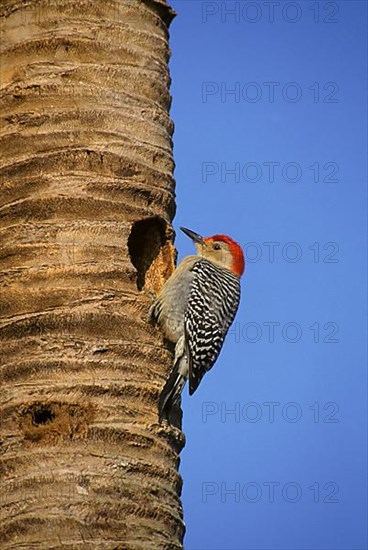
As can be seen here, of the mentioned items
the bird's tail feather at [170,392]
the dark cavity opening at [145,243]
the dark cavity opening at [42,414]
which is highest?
the dark cavity opening at [145,243]

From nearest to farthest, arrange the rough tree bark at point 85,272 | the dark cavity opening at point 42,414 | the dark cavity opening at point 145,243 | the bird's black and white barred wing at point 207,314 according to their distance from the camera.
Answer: the rough tree bark at point 85,272 < the dark cavity opening at point 42,414 < the dark cavity opening at point 145,243 < the bird's black and white barred wing at point 207,314

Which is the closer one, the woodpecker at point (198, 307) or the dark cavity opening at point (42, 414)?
the dark cavity opening at point (42, 414)

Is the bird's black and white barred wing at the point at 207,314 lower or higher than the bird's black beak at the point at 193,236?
lower

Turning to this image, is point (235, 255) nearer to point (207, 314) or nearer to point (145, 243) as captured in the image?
point (207, 314)

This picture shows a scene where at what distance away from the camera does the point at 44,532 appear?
529cm

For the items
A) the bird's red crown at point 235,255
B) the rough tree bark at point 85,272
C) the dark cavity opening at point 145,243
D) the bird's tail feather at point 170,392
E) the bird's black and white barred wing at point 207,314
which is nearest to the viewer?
the rough tree bark at point 85,272

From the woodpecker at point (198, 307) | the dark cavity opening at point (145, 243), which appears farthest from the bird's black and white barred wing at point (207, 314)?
the dark cavity opening at point (145, 243)

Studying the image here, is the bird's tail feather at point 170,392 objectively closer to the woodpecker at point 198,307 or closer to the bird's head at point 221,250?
the woodpecker at point 198,307

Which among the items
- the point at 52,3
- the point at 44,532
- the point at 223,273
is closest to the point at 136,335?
the point at 44,532

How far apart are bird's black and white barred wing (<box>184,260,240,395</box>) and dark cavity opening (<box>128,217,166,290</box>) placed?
17.3 inches

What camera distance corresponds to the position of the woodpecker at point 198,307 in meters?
6.25

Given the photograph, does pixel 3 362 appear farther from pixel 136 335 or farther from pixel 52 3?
pixel 52 3

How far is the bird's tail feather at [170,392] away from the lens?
5848 millimetres

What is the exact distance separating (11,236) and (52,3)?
131cm
